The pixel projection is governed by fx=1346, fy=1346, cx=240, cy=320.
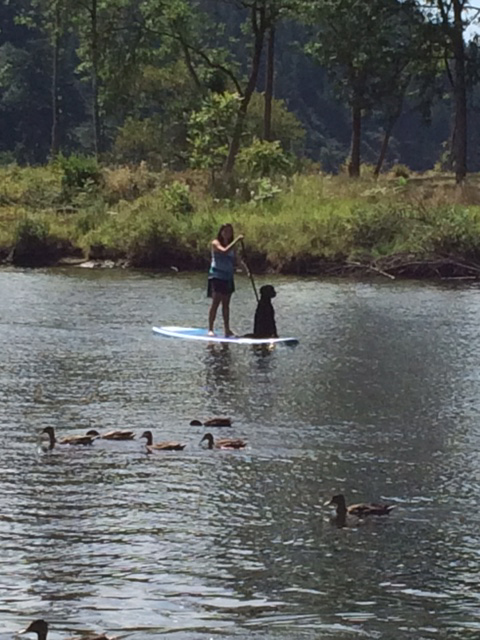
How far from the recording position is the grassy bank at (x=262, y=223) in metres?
34.1

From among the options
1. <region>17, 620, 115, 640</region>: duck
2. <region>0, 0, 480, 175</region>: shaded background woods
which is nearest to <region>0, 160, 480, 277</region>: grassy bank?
<region>0, 0, 480, 175</region>: shaded background woods

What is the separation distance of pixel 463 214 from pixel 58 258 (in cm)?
1123

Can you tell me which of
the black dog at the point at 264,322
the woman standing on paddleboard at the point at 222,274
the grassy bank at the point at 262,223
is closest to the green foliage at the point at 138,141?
the grassy bank at the point at 262,223

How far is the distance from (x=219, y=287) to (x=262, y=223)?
49.4 ft

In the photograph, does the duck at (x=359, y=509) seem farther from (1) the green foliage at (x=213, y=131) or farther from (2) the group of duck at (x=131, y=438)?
(1) the green foliage at (x=213, y=131)

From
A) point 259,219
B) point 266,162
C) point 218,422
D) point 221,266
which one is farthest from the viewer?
point 266,162

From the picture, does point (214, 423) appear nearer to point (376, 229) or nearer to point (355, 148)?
point (376, 229)

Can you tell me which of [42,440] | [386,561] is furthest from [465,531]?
[42,440]

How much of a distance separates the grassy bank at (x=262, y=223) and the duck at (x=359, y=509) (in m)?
23.8

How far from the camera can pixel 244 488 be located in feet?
36.3

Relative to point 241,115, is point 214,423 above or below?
below

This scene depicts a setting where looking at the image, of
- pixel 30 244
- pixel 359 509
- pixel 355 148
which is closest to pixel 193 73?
pixel 355 148

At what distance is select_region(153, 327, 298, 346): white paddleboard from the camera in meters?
20.1

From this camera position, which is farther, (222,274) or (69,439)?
(222,274)
